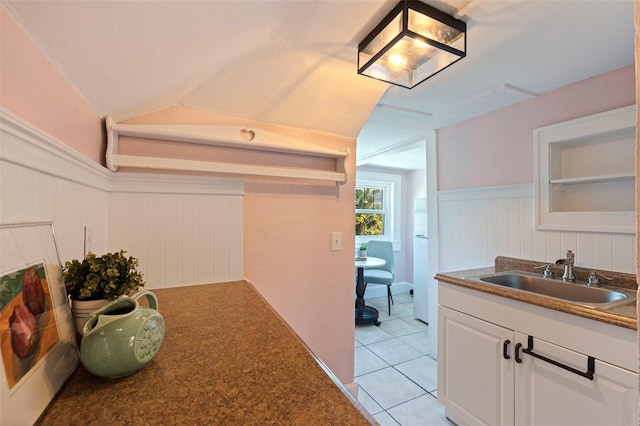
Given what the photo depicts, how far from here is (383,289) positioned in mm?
4551

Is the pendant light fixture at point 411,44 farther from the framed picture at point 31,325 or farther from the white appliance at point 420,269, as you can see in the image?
the white appliance at point 420,269

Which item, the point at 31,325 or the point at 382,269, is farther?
the point at 382,269

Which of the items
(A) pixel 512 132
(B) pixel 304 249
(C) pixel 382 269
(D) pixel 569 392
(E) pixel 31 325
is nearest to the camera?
(E) pixel 31 325

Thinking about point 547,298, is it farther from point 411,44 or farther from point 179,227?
point 179,227

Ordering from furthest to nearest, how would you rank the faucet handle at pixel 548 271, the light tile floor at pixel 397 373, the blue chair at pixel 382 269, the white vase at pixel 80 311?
the blue chair at pixel 382 269 < the light tile floor at pixel 397 373 < the faucet handle at pixel 548 271 < the white vase at pixel 80 311

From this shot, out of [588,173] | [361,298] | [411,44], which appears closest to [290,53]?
[411,44]

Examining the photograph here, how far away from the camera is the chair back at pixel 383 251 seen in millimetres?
3973

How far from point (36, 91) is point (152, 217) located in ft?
2.62

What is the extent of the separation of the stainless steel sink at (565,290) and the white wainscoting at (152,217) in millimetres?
1498

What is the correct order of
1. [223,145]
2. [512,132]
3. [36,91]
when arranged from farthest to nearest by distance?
[512,132] → [223,145] → [36,91]

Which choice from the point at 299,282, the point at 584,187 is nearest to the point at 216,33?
the point at 299,282

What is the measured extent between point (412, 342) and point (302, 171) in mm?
2281

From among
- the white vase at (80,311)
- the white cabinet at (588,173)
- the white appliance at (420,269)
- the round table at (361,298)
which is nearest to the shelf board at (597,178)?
the white cabinet at (588,173)

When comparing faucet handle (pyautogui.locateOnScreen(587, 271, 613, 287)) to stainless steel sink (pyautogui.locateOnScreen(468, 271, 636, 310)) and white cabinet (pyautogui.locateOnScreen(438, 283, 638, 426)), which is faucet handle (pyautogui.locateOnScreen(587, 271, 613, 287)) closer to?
stainless steel sink (pyautogui.locateOnScreen(468, 271, 636, 310))
